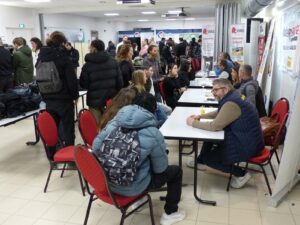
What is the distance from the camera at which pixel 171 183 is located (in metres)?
2.35

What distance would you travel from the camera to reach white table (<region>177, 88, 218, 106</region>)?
3.95m

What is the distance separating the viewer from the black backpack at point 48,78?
10.5ft

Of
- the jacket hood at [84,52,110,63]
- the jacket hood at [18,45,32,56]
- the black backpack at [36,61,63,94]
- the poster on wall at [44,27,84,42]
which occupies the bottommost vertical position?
the black backpack at [36,61,63,94]

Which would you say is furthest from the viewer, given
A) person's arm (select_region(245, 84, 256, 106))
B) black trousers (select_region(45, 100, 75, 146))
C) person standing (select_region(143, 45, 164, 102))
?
person standing (select_region(143, 45, 164, 102))

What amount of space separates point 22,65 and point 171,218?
14.4 ft

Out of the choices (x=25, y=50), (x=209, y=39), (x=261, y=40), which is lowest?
(x=25, y=50)

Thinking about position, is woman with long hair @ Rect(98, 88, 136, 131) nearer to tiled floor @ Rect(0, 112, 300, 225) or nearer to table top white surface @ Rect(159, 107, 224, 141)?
table top white surface @ Rect(159, 107, 224, 141)

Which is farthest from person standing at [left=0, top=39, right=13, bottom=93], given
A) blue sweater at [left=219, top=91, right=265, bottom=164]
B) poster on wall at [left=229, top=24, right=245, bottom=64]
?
poster on wall at [left=229, top=24, right=245, bottom=64]

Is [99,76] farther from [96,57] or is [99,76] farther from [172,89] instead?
[172,89]

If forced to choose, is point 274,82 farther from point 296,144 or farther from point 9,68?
point 9,68

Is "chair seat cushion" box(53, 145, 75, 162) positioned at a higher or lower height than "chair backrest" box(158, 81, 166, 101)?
lower

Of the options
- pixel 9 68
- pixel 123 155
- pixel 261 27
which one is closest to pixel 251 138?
pixel 123 155

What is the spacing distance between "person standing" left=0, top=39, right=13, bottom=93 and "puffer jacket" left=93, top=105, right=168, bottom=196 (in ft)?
12.0

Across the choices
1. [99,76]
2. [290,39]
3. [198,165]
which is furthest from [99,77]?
[290,39]
